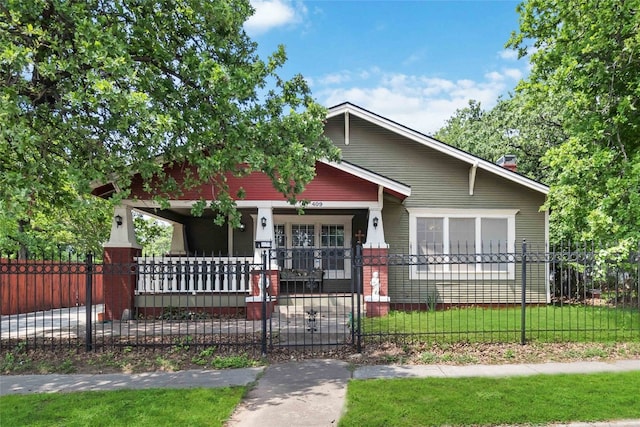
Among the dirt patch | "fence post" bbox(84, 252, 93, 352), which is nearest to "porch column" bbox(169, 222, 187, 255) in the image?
"fence post" bbox(84, 252, 93, 352)

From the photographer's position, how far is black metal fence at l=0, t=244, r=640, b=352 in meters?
9.23

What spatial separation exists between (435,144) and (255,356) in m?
9.05

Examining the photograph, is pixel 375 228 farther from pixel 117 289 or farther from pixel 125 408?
pixel 125 408

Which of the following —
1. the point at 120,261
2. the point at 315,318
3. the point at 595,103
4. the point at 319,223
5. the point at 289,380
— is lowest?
the point at 289,380

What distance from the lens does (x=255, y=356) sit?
8.80 meters

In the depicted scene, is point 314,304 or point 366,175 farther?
point 314,304

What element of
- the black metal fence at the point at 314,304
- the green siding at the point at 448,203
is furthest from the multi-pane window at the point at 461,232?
the black metal fence at the point at 314,304

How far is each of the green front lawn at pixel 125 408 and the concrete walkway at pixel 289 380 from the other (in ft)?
1.05

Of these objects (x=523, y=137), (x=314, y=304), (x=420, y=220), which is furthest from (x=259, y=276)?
(x=523, y=137)

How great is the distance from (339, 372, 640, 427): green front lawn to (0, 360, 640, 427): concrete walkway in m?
0.35

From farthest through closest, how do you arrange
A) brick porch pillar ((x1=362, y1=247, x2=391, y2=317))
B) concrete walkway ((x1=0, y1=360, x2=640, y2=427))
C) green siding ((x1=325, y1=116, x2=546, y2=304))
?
green siding ((x1=325, y1=116, x2=546, y2=304)), brick porch pillar ((x1=362, y1=247, x2=391, y2=317)), concrete walkway ((x1=0, y1=360, x2=640, y2=427))

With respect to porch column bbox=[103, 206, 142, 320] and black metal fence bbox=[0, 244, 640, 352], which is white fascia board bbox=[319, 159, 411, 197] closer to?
black metal fence bbox=[0, 244, 640, 352]

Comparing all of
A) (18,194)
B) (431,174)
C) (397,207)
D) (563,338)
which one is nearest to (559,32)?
(431,174)

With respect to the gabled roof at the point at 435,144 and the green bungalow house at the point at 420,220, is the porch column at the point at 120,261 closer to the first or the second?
the green bungalow house at the point at 420,220
